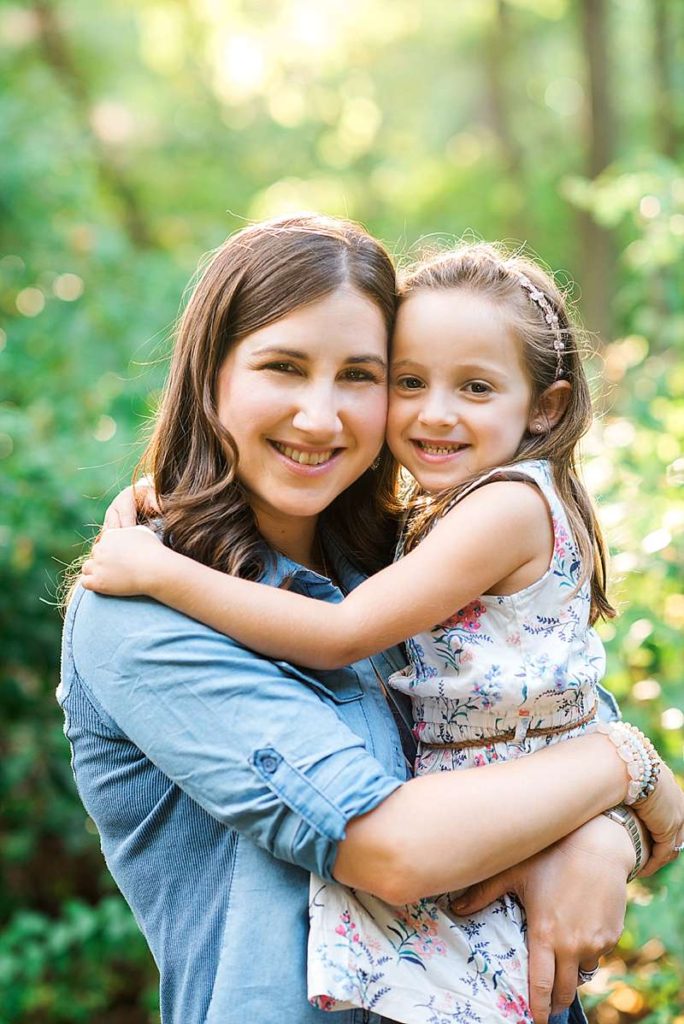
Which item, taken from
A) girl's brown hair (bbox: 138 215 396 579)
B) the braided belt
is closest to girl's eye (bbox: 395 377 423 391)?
girl's brown hair (bbox: 138 215 396 579)

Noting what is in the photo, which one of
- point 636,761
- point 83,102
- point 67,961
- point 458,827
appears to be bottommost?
point 67,961

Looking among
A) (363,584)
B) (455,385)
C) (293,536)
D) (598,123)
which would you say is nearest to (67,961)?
(293,536)

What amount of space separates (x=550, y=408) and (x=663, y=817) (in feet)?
2.57

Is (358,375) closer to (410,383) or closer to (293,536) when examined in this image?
(410,383)

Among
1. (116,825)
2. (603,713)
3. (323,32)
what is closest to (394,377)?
(603,713)

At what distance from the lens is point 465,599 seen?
6.20ft

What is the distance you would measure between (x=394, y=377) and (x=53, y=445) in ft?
7.38

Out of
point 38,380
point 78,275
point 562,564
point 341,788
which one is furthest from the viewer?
point 78,275

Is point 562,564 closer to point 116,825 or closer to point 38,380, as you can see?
point 116,825

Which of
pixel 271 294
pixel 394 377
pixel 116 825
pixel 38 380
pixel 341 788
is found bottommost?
pixel 38 380

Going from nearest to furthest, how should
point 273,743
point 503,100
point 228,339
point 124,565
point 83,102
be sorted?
point 273,743 < point 124,565 < point 228,339 < point 83,102 < point 503,100

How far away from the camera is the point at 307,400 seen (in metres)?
1.90

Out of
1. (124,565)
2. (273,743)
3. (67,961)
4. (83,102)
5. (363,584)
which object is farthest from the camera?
(83,102)

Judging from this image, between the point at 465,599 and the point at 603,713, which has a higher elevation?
the point at 465,599
